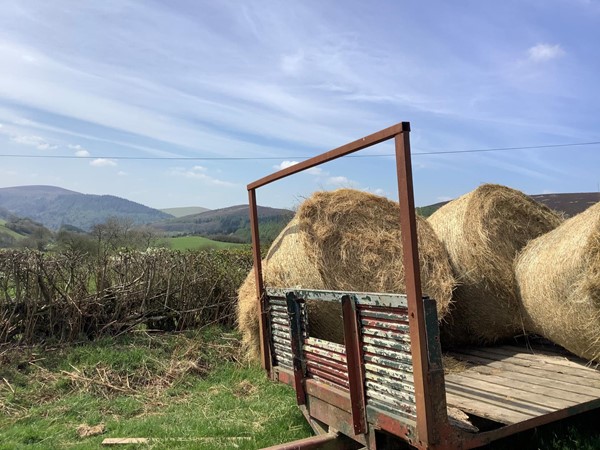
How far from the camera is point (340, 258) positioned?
5062mm

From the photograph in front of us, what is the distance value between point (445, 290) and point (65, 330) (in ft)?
17.5

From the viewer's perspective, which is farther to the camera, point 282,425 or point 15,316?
point 15,316

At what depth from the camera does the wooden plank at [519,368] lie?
390 cm

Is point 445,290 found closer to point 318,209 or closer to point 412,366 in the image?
point 318,209

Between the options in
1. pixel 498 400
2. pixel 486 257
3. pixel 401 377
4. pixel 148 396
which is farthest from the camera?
pixel 148 396

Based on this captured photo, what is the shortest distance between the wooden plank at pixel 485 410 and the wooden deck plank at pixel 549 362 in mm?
1219

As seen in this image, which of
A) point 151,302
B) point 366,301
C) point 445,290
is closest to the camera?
point 366,301

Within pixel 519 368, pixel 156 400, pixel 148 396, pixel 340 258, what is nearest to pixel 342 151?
pixel 340 258

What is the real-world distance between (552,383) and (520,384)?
23 cm

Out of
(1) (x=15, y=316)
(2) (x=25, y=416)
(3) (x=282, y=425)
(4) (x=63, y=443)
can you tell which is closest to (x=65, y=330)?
(1) (x=15, y=316)

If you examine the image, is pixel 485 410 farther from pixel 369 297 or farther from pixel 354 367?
pixel 369 297

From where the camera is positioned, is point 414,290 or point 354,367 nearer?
point 414,290

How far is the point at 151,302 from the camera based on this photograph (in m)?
8.23

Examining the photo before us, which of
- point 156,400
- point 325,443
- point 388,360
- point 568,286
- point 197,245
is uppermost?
point 197,245
